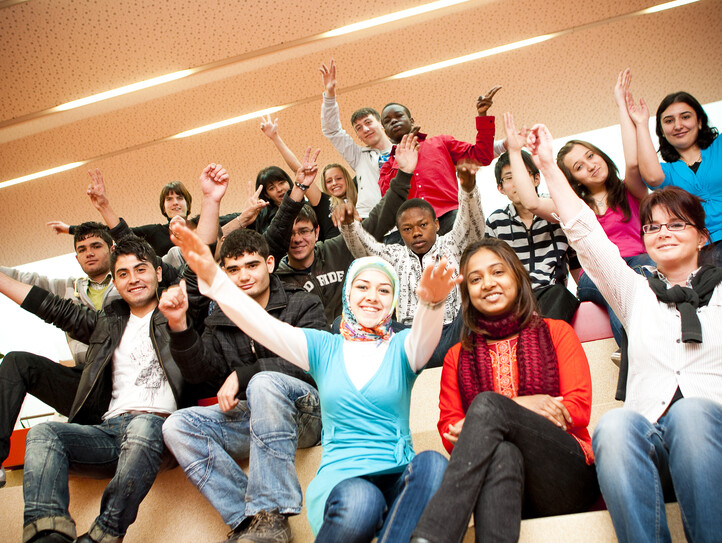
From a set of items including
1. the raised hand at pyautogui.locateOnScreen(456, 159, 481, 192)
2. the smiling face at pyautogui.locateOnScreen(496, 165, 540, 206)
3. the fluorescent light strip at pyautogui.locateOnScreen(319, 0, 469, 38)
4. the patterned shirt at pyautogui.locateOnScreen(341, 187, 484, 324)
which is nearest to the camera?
the raised hand at pyautogui.locateOnScreen(456, 159, 481, 192)

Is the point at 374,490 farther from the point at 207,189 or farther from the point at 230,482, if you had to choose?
the point at 207,189

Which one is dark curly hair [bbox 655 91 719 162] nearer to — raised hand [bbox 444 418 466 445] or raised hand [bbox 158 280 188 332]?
raised hand [bbox 444 418 466 445]

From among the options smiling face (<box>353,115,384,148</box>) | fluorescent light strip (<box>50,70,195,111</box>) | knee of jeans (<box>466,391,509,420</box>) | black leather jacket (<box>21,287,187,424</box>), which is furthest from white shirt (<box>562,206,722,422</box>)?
fluorescent light strip (<box>50,70,195,111</box>)

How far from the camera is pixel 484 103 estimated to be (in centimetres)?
298

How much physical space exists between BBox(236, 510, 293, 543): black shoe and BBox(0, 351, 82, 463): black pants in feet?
3.34

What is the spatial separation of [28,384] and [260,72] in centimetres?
236

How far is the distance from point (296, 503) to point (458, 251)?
149cm

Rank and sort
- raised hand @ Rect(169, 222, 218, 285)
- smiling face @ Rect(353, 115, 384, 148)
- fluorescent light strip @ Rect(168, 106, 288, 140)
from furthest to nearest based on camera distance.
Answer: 1. fluorescent light strip @ Rect(168, 106, 288, 140)
2. smiling face @ Rect(353, 115, 384, 148)
3. raised hand @ Rect(169, 222, 218, 285)

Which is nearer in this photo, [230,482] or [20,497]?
[230,482]

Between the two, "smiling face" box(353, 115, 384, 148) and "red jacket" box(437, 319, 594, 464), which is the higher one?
"smiling face" box(353, 115, 384, 148)

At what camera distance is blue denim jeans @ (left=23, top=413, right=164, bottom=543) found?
5.91 feet

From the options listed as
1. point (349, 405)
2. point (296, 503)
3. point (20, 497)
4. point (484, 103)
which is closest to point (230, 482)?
point (296, 503)

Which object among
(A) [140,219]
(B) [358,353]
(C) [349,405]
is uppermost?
(A) [140,219]

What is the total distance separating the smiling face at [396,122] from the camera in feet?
11.5
